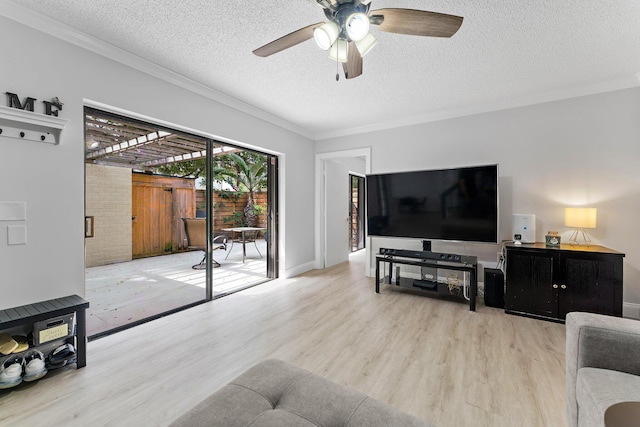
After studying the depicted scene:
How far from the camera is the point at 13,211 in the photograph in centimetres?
194

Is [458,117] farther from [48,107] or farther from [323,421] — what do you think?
[48,107]

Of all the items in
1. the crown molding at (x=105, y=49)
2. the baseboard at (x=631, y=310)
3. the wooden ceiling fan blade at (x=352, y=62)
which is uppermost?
the crown molding at (x=105, y=49)

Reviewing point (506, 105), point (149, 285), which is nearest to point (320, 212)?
point (149, 285)

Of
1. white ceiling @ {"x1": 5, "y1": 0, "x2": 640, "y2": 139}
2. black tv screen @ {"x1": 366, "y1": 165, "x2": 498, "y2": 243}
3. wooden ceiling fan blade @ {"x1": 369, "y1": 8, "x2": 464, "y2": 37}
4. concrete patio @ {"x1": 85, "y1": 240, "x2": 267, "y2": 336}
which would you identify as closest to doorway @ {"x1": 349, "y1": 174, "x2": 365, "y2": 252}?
concrete patio @ {"x1": 85, "y1": 240, "x2": 267, "y2": 336}

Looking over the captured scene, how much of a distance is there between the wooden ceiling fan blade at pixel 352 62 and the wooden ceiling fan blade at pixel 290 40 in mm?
274

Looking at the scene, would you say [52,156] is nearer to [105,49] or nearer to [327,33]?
[105,49]

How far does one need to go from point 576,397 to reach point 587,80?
3.39m

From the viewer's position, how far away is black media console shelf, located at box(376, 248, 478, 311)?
316 centimetres

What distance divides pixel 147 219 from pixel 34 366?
1.93m

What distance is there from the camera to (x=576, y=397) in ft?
4.12

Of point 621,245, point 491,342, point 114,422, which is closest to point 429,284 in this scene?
point 491,342

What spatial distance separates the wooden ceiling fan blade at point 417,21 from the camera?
1444 millimetres

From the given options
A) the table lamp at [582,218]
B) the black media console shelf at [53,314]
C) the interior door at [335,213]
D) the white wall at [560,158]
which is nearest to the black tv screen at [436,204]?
the white wall at [560,158]

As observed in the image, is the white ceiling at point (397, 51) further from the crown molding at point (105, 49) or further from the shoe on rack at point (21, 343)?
the shoe on rack at point (21, 343)
